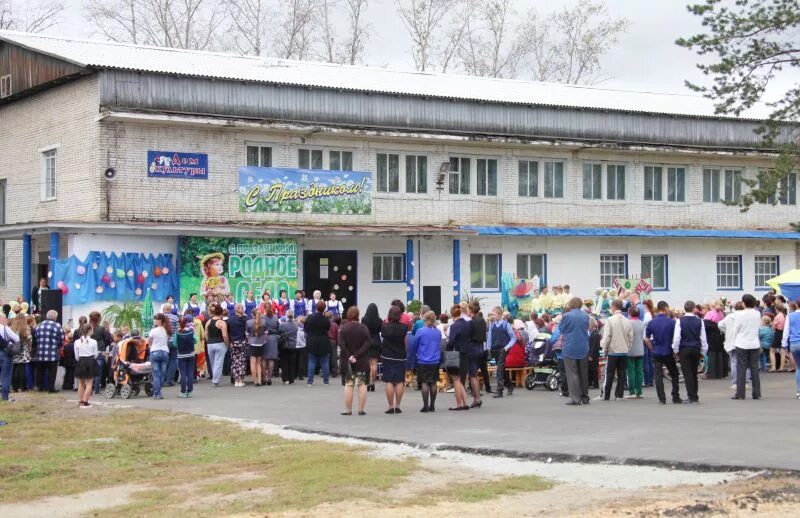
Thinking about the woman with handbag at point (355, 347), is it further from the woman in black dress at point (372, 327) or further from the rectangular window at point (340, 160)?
the rectangular window at point (340, 160)

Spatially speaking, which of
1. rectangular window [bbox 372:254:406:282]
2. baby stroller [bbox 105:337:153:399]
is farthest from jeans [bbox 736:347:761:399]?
rectangular window [bbox 372:254:406:282]

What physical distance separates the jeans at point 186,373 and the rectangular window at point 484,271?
1475 centimetres

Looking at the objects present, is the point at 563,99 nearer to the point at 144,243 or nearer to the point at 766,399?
the point at 144,243

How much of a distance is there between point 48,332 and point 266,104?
11114 mm

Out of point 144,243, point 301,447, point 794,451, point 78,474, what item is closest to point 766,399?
point 794,451

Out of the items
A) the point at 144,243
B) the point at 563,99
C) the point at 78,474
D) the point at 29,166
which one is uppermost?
the point at 563,99

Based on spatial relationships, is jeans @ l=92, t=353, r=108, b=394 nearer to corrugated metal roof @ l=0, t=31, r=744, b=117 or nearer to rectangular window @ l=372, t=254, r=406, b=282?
corrugated metal roof @ l=0, t=31, r=744, b=117

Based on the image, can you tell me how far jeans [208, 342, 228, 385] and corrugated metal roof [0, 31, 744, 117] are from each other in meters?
8.92

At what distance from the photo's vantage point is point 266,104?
32156 mm

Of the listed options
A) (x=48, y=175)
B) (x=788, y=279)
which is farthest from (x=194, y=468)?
(x=788, y=279)

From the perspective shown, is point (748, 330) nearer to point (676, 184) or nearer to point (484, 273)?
point (484, 273)

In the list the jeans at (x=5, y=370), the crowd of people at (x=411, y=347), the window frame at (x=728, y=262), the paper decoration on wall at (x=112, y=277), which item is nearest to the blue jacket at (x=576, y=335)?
the crowd of people at (x=411, y=347)

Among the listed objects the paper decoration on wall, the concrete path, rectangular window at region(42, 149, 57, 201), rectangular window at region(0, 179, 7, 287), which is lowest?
the concrete path

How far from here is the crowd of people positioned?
65.3 ft
